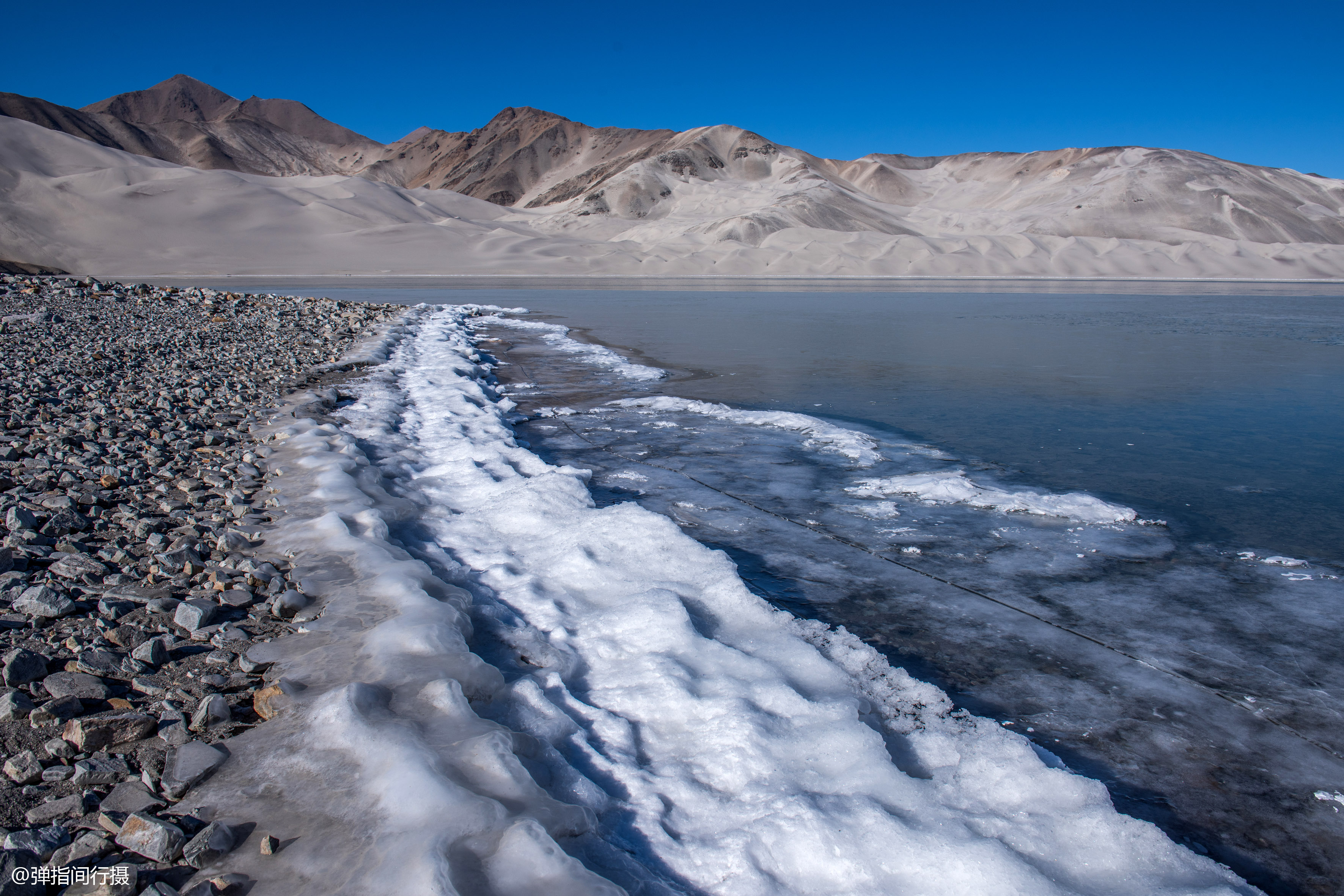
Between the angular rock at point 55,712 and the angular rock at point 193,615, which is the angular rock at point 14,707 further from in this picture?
the angular rock at point 193,615

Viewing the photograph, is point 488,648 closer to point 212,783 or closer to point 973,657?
point 212,783

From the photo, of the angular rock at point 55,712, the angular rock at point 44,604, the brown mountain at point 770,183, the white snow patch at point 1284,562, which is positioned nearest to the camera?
the angular rock at point 55,712

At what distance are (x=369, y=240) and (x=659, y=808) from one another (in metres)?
60.4

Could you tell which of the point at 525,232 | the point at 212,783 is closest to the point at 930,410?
the point at 212,783

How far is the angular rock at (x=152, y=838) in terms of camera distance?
1568 mm

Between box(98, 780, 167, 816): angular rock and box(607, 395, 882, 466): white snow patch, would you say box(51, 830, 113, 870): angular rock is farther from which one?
box(607, 395, 882, 466): white snow patch

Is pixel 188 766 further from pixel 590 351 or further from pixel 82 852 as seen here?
pixel 590 351

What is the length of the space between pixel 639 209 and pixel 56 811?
94.8 metres

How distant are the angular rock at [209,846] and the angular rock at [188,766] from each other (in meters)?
0.20

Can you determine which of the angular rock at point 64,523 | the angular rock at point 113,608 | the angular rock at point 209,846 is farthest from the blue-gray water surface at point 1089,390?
the angular rock at point 64,523

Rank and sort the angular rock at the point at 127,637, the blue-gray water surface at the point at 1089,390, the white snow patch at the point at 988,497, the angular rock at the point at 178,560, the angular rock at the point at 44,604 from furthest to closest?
the blue-gray water surface at the point at 1089,390 → the white snow patch at the point at 988,497 → the angular rock at the point at 178,560 → the angular rock at the point at 44,604 → the angular rock at the point at 127,637

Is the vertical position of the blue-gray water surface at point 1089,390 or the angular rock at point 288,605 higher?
the blue-gray water surface at point 1089,390

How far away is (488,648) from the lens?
2680 millimetres

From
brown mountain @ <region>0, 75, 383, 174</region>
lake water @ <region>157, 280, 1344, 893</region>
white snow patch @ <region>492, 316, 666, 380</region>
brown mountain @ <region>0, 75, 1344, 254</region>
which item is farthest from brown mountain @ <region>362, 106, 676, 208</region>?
lake water @ <region>157, 280, 1344, 893</region>
